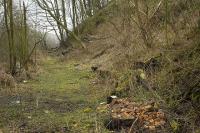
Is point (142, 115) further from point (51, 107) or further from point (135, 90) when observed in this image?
point (51, 107)

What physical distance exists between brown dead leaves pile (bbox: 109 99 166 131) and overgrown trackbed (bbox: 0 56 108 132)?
48cm

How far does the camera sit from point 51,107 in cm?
1045

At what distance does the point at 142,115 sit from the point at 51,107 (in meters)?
3.13

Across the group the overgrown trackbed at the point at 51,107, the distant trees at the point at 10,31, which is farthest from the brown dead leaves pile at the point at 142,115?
the distant trees at the point at 10,31

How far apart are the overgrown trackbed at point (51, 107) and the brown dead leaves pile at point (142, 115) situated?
0.48m

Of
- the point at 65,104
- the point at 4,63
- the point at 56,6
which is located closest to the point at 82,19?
the point at 56,6

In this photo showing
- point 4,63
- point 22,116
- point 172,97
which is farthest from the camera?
point 4,63

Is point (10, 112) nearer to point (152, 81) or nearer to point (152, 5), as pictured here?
point (152, 81)

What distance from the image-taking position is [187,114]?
7.38 m

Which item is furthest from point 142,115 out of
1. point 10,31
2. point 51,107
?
point 10,31

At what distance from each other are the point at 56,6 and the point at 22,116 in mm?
31774

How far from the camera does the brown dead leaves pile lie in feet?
24.9

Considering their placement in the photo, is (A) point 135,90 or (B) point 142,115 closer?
(B) point 142,115

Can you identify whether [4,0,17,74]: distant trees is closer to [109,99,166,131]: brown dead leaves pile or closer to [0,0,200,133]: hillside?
[0,0,200,133]: hillside
